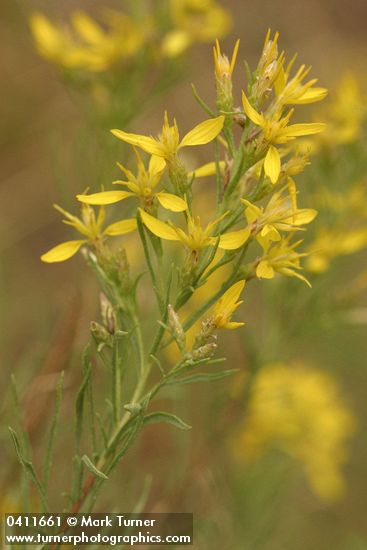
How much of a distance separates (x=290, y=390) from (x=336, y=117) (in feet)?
3.46

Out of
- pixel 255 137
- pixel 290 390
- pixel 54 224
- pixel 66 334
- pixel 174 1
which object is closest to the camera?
pixel 255 137

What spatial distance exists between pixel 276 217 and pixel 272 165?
0.32 feet

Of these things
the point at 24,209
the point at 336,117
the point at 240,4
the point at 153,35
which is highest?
the point at 240,4

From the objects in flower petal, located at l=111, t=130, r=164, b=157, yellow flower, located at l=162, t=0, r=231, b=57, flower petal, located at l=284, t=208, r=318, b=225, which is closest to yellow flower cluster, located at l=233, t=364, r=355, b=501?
A: yellow flower, located at l=162, t=0, r=231, b=57

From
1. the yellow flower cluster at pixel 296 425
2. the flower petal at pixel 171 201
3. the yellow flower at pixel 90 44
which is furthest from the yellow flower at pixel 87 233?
the yellow flower cluster at pixel 296 425

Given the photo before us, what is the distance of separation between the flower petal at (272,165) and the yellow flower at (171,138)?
0.30 ft

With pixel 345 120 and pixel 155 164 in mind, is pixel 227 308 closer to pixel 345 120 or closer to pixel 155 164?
pixel 155 164

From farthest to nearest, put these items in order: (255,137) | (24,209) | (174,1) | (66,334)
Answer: (24,209) → (174,1) → (66,334) → (255,137)

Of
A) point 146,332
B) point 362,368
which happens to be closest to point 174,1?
point 146,332

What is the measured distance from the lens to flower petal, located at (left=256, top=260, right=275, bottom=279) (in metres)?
1.13

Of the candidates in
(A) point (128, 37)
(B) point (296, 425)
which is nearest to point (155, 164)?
(A) point (128, 37)

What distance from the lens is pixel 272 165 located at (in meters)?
1.09

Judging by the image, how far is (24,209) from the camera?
4.00 meters

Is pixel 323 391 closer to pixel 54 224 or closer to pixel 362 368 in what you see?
pixel 362 368
